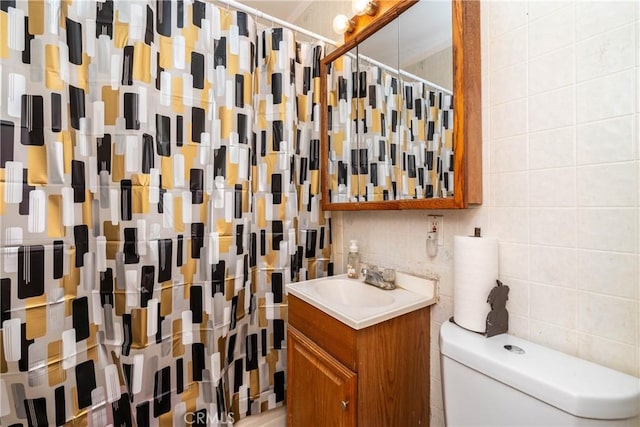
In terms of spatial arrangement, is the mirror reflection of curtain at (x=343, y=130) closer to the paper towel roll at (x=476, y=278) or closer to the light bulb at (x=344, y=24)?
the light bulb at (x=344, y=24)

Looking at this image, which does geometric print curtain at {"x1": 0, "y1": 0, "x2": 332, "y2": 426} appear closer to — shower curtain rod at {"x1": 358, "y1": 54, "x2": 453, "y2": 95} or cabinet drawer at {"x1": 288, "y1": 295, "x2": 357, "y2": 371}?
cabinet drawer at {"x1": 288, "y1": 295, "x2": 357, "y2": 371}

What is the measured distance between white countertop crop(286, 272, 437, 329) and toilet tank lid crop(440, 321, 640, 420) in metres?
0.18

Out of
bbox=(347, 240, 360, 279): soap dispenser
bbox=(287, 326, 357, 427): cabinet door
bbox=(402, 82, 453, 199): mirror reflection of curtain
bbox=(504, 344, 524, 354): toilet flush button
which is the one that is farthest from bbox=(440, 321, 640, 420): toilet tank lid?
bbox=(347, 240, 360, 279): soap dispenser

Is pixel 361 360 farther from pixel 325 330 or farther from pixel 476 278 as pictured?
pixel 476 278

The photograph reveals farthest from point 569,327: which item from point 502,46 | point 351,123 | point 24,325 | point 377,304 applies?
point 24,325

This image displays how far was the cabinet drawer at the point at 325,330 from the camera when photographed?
87cm

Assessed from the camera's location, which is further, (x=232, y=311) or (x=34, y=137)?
(x=232, y=311)

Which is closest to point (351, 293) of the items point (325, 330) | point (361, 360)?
point (325, 330)

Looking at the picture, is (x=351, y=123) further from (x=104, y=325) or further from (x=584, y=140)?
(x=104, y=325)

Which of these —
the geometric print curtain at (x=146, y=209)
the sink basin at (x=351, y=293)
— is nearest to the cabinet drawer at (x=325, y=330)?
the sink basin at (x=351, y=293)

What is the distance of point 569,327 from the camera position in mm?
702

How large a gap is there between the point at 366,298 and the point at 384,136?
695 millimetres

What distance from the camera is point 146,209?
1.06 metres

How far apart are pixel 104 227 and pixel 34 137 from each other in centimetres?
35
